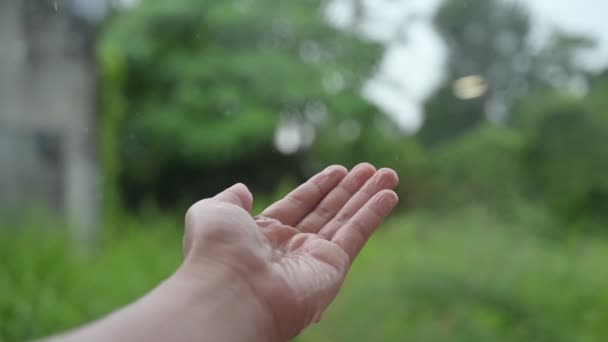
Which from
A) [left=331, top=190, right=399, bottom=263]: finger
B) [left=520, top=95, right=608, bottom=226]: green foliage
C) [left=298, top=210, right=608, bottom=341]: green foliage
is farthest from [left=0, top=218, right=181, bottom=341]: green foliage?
[left=520, top=95, right=608, bottom=226]: green foliage

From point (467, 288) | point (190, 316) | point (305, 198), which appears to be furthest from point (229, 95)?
point (190, 316)

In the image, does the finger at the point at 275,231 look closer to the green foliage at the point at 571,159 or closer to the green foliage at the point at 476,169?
the green foliage at the point at 476,169

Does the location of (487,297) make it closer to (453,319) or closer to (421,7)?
(453,319)

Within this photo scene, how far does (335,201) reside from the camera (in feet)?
3.32

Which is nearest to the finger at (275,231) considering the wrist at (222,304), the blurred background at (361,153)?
the wrist at (222,304)

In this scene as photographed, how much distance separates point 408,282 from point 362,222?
1440 millimetres

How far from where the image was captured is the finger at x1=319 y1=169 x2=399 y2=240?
0.98 meters

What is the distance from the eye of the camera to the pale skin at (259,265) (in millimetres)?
737

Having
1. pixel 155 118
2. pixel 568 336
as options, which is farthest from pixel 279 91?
pixel 568 336

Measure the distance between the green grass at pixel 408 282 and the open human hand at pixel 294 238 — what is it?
98 cm

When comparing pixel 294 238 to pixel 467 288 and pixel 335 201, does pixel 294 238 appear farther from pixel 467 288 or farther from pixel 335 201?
pixel 467 288

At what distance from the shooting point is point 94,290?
84.8 inches

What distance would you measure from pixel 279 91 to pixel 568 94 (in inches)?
45.7

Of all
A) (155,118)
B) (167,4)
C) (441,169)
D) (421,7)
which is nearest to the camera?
(421,7)
